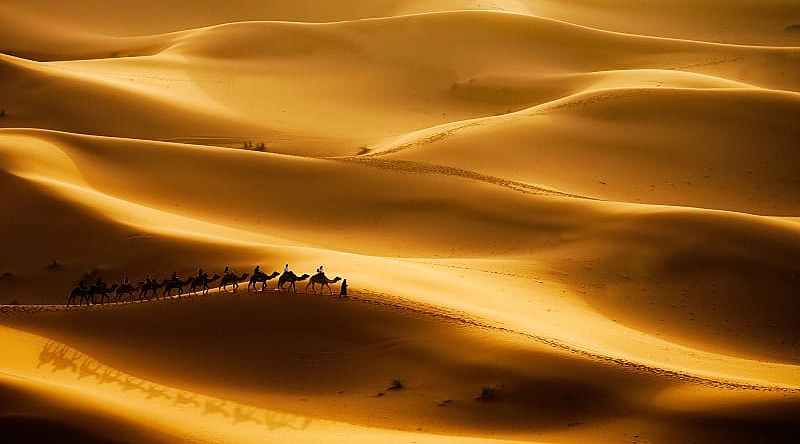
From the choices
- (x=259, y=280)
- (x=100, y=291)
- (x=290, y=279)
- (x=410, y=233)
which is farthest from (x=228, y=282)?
(x=410, y=233)

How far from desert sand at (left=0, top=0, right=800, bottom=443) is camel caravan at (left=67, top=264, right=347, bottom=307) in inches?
9.7

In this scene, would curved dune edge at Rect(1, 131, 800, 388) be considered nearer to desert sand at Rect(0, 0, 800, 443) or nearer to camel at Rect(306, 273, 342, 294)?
desert sand at Rect(0, 0, 800, 443)

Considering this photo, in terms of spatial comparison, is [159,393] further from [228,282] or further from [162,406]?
[228,282]

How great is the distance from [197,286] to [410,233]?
5.32 m

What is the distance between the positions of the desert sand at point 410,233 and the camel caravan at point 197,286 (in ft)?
0.80

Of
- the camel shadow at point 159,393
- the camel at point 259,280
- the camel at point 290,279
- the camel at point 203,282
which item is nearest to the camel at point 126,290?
the camel at point 203,282

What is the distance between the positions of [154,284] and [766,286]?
355 inches

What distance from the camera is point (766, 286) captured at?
16.8 meters

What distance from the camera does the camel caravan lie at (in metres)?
13.1

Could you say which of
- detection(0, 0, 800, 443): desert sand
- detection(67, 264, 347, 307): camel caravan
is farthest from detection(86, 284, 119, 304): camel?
detection(0, 0, 800, 443): desert sand

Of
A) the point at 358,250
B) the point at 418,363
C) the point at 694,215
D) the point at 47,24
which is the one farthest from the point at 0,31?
the point at 418,363

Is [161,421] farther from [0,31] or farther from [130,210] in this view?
[0,31]

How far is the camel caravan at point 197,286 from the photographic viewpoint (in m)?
13.1

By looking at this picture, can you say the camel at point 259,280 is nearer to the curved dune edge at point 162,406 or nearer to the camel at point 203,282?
the camel at point 203,282
